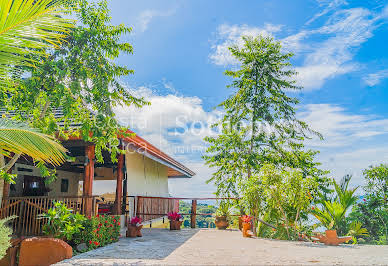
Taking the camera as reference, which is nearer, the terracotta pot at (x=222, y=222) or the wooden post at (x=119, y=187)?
the wooden post at (x=119, y=187)

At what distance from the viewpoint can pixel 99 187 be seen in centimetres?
1574

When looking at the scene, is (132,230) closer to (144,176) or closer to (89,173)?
(89,173)

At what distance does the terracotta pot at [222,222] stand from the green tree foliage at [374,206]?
533 centimetres

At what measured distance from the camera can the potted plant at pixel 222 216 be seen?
12.3 meters

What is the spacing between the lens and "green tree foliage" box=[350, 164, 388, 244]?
1228 centimetres

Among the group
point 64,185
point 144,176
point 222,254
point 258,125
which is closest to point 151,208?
point 144,176

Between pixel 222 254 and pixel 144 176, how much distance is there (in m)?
7.45

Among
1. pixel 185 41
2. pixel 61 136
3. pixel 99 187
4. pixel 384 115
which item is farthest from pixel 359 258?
pixel 99 187

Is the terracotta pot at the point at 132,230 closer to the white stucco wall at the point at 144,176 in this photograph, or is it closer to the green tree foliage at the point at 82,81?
the white stucco wall at the point at 144,176

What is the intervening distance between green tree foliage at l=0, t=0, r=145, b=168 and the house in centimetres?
106

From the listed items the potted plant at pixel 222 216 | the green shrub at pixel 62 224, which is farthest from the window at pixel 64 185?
the green shrub at pixel 62 224

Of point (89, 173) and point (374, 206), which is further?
point (374, 206)

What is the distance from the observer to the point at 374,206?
12.6 meters

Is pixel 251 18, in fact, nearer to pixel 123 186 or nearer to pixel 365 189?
pixel 123 186
